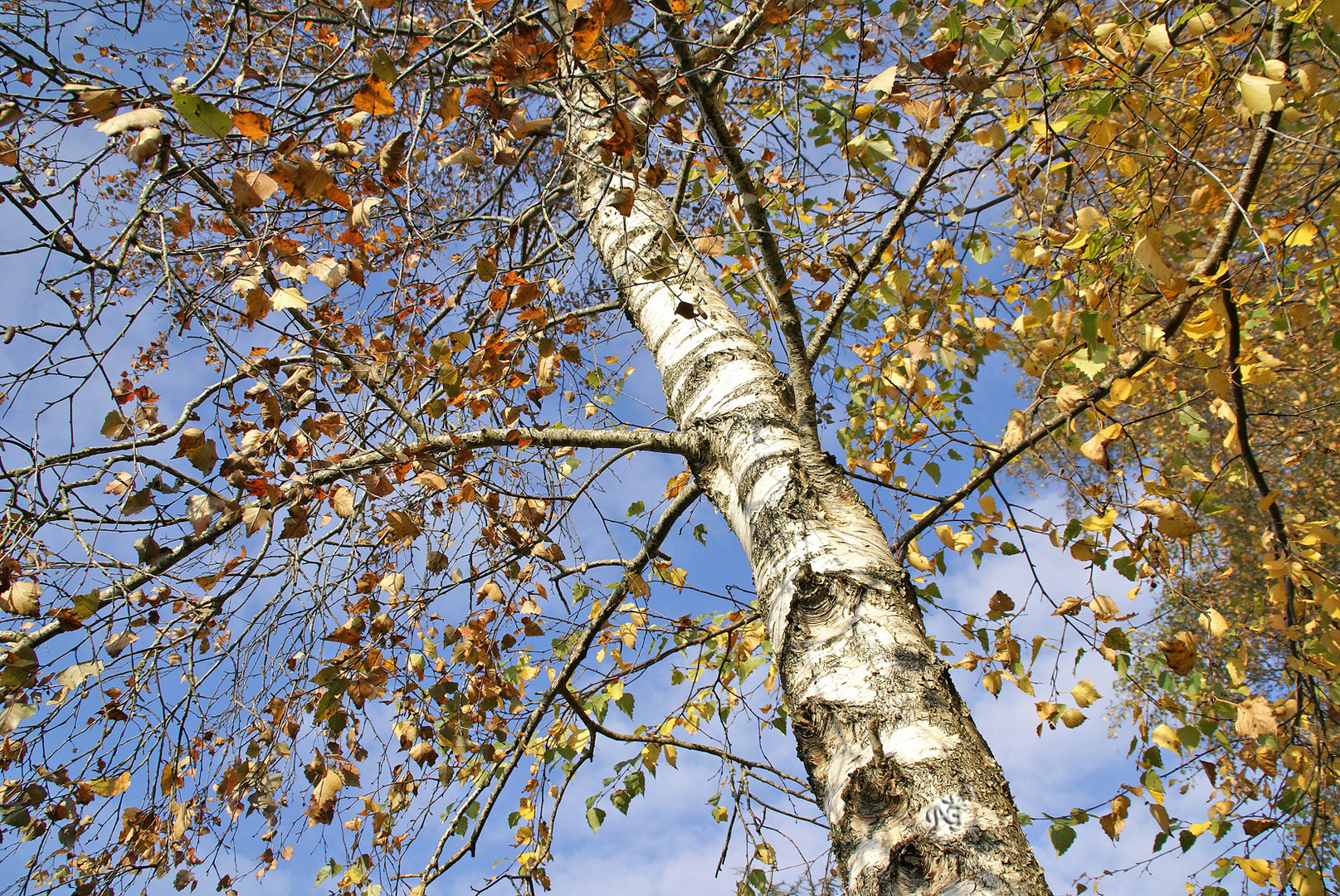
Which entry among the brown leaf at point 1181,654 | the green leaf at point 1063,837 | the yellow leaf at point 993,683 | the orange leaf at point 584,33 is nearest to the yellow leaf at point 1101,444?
the brown leaf at point 1181,654

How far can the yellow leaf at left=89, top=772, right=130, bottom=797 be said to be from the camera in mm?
2012

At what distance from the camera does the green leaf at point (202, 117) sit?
1.11m

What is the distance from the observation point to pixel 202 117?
3.73ft

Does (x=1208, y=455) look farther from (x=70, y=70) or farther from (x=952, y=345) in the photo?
(x=70, y=70)

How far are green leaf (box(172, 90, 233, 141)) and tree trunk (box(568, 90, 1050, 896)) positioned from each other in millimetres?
623

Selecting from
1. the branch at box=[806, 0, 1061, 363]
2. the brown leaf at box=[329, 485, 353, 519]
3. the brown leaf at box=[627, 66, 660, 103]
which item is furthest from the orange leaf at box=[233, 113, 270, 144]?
the branch at box=[806, 0, 1061, 363]

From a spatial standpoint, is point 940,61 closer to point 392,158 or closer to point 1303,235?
point 392,158

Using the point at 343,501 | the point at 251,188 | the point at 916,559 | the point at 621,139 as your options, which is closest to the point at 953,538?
the point at 916,559

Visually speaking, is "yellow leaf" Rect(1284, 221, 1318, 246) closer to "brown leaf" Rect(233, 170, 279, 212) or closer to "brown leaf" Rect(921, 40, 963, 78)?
"brown leaf" Rect(921, 40, 963, 78)

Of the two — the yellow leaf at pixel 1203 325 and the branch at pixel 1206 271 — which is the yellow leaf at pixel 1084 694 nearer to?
the branch at pixel 1206 271

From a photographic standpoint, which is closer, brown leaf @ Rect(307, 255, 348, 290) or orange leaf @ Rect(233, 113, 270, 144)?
orange leaf @ Rect(233, 113, 270, 144)

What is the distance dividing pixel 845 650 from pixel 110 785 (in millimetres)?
2237

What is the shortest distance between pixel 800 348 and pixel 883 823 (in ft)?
4.60

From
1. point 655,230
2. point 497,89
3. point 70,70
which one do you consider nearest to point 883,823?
point 497,89
